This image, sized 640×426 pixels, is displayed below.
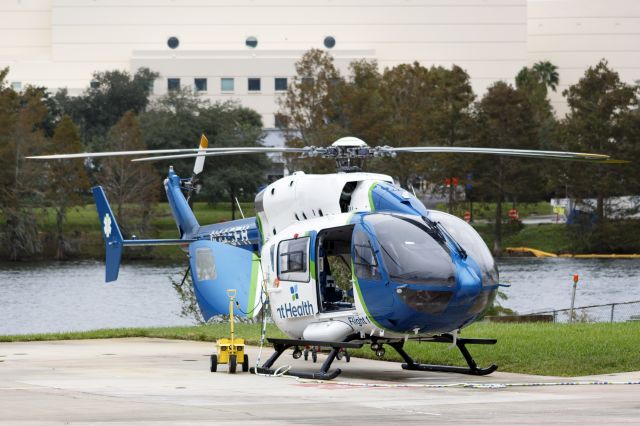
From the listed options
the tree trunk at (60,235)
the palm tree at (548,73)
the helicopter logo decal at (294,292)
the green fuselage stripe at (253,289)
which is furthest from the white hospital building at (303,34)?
the helicopter logo decal at (294,292)

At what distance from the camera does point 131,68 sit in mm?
147750

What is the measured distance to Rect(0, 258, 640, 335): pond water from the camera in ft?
162

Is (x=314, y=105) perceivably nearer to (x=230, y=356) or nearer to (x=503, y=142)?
(x=503, y=142)

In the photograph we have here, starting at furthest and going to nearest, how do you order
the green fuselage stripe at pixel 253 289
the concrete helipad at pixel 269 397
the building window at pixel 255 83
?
the building window at pixel 255 83 < the green fuselage stripe at pixel 253 289 < the concrete helipad at pixel 269 397

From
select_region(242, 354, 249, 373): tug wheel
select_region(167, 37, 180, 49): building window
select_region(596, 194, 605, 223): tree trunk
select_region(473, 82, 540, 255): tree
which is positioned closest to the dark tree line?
select_region(473, 82, 540, 255): tree

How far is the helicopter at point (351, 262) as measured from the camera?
18.6 meters

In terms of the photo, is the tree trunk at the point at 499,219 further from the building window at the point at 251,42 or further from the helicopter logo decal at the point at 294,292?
the helicopter logo decal at the point at 294,292

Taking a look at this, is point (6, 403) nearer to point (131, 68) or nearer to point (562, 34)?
point (131, 68)

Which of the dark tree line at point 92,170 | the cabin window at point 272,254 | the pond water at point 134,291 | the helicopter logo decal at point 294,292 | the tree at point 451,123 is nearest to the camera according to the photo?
the helicopter logo decal at point 294,292

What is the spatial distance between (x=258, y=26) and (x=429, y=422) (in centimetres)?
13970

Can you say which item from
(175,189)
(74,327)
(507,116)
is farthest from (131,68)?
(175,189)

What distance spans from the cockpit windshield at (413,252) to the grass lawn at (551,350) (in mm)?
2984

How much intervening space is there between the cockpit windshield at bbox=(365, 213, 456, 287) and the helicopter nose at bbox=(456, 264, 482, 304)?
0.35 ft

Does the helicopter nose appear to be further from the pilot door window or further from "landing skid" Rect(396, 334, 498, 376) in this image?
the pilot door window
